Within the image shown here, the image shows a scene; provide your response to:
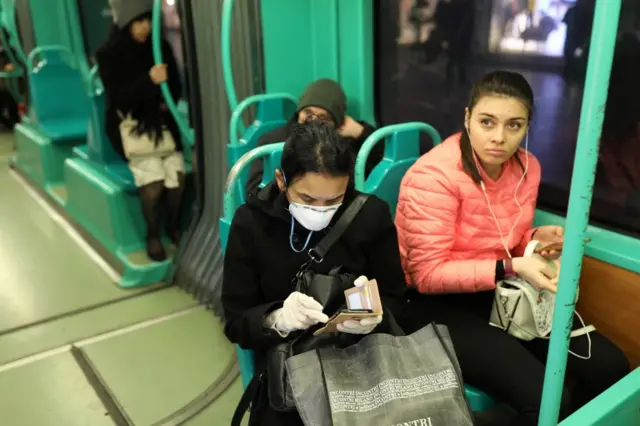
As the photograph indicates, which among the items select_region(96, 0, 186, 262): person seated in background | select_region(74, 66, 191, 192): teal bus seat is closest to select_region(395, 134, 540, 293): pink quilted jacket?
select_region(96, 0, 186, 262): person seated in background

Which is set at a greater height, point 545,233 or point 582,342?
point 545,233

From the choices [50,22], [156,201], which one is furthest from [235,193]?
[50,22]

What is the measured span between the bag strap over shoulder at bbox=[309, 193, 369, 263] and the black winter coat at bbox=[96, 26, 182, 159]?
2207 millimetres

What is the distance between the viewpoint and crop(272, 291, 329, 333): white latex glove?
1.25 meters

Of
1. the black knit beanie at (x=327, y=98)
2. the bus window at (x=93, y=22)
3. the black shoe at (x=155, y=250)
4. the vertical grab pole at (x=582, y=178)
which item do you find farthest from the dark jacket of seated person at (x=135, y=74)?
the vertical grab pole at (x=582, y=178)

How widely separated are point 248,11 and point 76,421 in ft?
6.07

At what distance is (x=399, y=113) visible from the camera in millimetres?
2543

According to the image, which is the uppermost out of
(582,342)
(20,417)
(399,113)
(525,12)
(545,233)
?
(525,12)

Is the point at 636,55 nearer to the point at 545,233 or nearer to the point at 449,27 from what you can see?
the point at 545,233

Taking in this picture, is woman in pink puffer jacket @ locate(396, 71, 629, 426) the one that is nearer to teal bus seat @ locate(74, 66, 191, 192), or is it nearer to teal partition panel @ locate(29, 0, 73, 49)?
teal bus seat @ locate(74, 66, 191, 192)

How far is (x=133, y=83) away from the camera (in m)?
3.24

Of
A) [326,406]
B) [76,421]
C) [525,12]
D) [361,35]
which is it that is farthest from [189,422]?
[525,12]

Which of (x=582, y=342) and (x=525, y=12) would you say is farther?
(x=525, y=12)

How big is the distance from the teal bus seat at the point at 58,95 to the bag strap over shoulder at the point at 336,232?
3900mm
